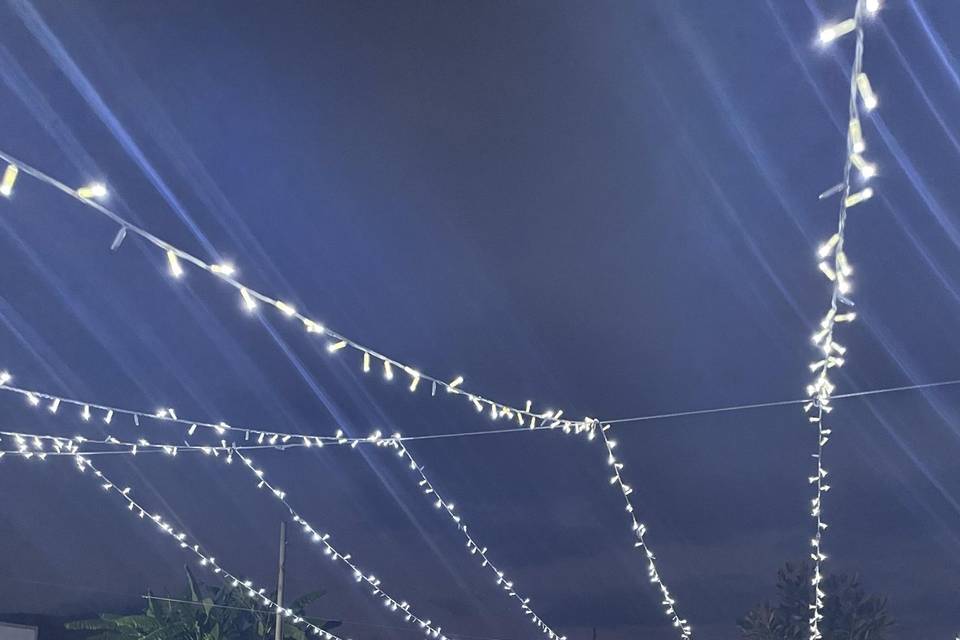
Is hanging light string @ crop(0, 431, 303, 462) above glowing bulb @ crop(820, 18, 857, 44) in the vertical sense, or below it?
above

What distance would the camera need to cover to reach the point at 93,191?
4301 mm

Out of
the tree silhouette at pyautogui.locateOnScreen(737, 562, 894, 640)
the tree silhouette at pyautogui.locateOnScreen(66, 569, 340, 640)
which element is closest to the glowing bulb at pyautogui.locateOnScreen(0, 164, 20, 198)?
the tree silhouette at pyautogui.locateOnScreen(66, 569, 340, 640)

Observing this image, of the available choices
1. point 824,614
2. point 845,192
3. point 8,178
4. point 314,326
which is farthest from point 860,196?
point 824,614

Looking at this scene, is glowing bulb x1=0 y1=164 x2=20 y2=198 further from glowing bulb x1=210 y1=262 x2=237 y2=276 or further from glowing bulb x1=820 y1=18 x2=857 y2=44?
glowing bulb x1=820 y1=18 x2=857 y2=44

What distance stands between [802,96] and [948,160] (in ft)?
4.83

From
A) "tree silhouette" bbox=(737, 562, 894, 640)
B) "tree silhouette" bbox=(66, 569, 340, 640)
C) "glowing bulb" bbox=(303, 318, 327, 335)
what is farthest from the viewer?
"tree silhouette" bbox=(737, 562, 894, 640)

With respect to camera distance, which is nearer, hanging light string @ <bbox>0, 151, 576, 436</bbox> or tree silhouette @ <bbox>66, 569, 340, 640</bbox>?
hanging light string @ <bbox>0, 151, 576, 436</bbox>

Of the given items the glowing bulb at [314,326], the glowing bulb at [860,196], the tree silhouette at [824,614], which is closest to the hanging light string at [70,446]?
the glowing bulb at [314,326]

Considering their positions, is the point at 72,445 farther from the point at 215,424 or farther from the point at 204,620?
the point at 204,620

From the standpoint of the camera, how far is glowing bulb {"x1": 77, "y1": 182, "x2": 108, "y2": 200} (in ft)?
14.1

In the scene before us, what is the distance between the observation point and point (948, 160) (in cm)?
725

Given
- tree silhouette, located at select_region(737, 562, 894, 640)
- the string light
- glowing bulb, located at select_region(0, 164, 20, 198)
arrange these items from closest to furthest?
glowing bulb, located at select_region(0, 164, 20, 198)
the string light
tree silhouette, located at select_region(737, 562, 894, 640)

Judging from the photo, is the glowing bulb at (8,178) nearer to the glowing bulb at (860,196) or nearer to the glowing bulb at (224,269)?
the glowing bulb at (224,269)

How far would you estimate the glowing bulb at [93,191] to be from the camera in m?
4.30
